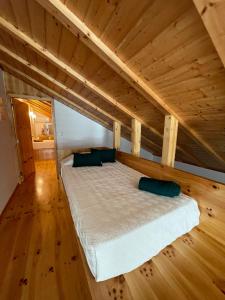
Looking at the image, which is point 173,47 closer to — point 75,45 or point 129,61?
point 129,61

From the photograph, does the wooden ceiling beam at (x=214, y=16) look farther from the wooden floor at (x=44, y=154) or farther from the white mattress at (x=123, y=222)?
the wooden floor at (x=44, y=154)

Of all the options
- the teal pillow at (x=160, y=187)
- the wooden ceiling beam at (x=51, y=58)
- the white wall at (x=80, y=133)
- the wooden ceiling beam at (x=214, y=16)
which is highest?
the wooden ceiling beam at (x=51, y=58)

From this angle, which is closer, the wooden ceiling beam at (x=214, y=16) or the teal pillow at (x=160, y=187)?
the wooden ceiling beam at (x=214, y=16)

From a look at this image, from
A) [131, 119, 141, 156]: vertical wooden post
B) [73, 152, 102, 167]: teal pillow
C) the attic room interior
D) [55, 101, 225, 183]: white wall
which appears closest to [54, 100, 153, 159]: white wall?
[55, 101, 225, 183]: white wall

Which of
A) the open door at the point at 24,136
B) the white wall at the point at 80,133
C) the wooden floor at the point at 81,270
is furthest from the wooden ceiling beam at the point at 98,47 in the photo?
the open door at the point at 24,136

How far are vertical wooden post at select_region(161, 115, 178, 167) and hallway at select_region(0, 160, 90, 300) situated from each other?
5.23 ft

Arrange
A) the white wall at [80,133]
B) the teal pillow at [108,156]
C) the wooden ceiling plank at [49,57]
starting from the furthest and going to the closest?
the white wall at [80,133]
the teal pillow at [108,156]
the wooden ceiling plank at [49,57]

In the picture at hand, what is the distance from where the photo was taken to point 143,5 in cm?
90

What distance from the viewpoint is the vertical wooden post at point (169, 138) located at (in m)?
2.02

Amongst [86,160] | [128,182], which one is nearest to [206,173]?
[128,182]

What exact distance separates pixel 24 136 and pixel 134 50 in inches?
145

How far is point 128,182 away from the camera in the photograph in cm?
221

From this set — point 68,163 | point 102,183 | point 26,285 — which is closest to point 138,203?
point 102,183

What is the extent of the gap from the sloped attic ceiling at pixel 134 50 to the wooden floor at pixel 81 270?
1439 millimetres
